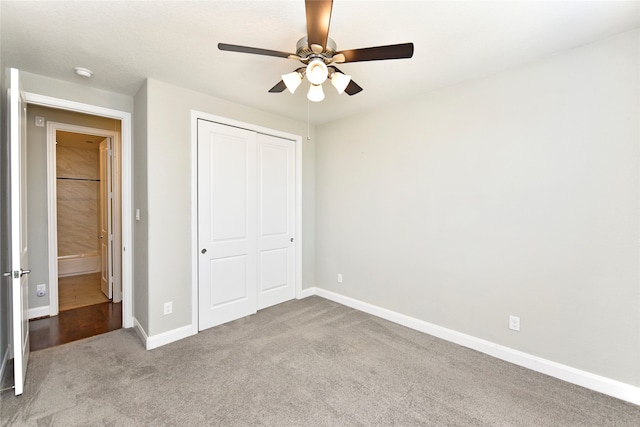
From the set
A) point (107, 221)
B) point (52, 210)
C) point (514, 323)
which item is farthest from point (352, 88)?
point (107, 221)

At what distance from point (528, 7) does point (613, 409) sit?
2621 mm

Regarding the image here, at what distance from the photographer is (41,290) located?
3.29 meters

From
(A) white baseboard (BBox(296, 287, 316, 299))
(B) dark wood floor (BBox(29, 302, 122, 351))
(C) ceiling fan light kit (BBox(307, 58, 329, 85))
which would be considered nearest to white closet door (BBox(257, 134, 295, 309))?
(A) white baseboard (BBox(296, 287, 316, 299))

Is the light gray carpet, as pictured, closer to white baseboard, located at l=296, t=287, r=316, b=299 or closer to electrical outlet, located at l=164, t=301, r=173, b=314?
electrical outlet, located at l=164, t=301, r=173, b=314

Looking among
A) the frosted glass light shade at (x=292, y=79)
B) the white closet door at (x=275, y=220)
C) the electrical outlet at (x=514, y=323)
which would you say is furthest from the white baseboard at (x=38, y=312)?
the electrical outlet at (x=514, y=323)

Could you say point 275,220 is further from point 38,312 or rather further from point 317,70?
point 38,312

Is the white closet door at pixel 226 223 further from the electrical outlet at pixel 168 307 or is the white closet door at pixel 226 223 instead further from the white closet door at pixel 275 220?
the electrical outlet at pixel 168 307

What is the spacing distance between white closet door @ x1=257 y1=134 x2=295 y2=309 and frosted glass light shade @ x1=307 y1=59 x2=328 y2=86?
1987mm

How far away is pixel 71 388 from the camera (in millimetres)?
2066

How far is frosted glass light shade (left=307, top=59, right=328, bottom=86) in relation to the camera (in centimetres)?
164

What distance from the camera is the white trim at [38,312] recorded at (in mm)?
3254

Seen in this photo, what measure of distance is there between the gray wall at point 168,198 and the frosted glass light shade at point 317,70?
1.79 meters

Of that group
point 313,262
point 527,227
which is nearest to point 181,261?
point 313,262

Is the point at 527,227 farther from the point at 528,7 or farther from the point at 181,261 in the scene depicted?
the point at 181,261
